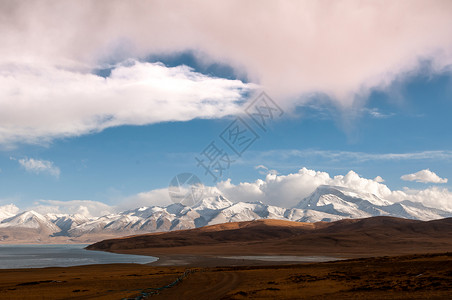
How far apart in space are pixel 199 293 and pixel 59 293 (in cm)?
1493

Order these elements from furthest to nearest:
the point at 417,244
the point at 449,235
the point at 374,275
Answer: the point at 449,235 → the point at 417,244 → the point at 374,275

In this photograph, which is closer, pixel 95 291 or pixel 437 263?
pixel 95 291

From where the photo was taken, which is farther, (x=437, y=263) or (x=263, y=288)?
(x=437, y=263)

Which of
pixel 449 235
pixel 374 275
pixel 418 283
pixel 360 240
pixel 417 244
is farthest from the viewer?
pixel 449 235

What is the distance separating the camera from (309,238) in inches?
7387

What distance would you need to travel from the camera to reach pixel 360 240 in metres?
178

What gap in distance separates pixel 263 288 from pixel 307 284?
488 cm

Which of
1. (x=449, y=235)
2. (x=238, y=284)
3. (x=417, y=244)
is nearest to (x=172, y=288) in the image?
(x=238, y=284)

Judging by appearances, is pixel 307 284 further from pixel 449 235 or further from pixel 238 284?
pixel 449 235

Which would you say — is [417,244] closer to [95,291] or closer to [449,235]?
[449,235]

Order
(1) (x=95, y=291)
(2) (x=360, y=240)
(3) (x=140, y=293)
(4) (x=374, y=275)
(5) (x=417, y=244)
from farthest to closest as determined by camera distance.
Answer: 1. (2) (x=360, y=240)
2. (5) (x=417, y=244)
3. (4) (x=374, y=275)
4. (1) (x=95, y=291)
5. (3) (x=140, y=293)

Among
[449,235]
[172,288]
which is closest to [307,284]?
[172,288]

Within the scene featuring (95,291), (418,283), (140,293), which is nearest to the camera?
(418,283)

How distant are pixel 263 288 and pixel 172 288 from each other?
9911 mm
